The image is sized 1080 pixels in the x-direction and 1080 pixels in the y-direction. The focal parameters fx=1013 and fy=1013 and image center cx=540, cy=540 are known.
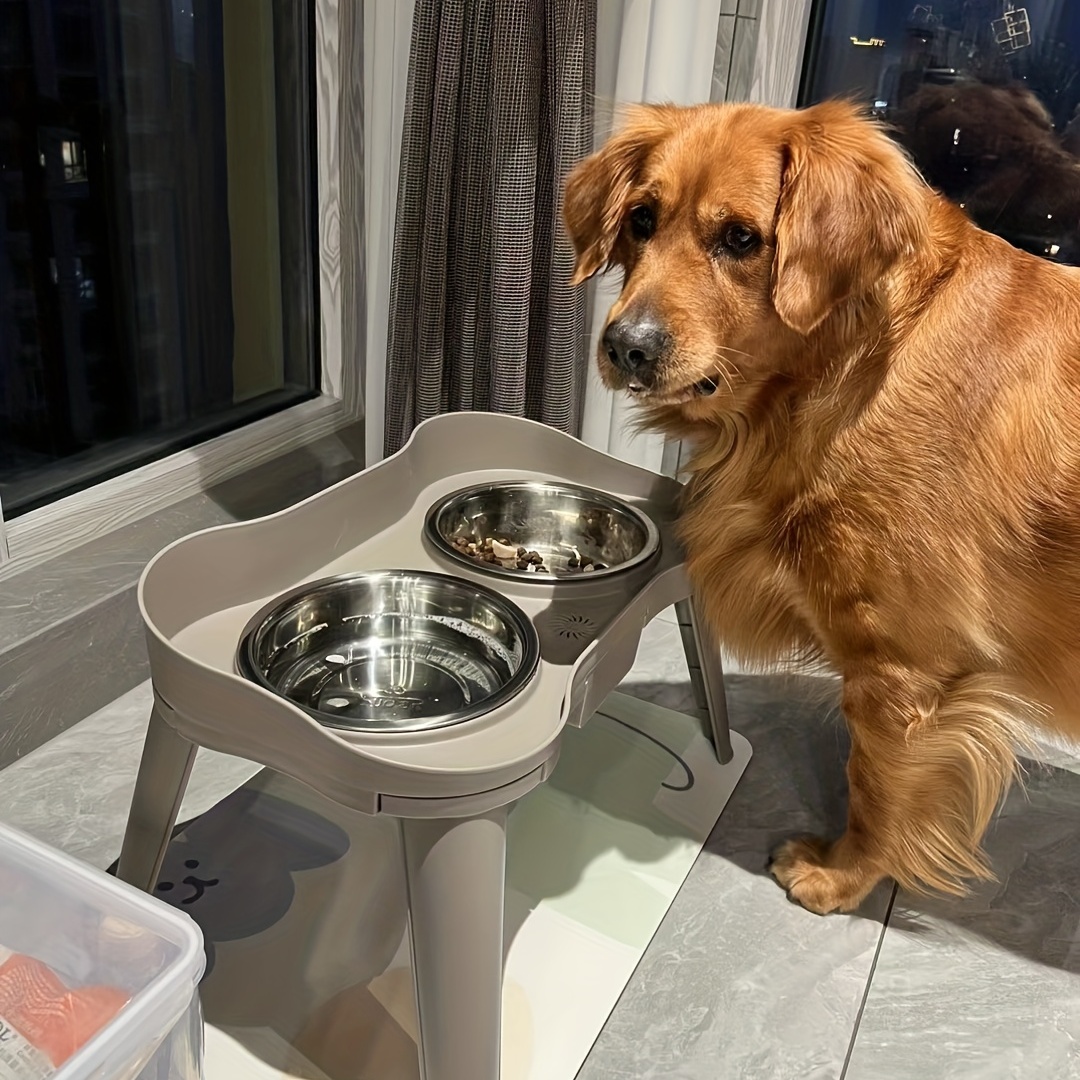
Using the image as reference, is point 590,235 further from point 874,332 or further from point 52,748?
point 52,748

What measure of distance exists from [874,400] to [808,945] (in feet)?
2.45

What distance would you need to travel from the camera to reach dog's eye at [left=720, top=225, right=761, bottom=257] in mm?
1155

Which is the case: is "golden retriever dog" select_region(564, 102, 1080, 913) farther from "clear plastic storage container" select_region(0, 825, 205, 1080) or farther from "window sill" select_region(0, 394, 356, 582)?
"window sill" select_region(0, 394, 356, 582)

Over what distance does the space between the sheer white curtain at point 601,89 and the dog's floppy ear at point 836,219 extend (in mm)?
546

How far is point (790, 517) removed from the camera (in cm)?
127

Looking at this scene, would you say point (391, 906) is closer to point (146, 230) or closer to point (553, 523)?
point (553, 523)

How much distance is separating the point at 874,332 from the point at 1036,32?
1.15m

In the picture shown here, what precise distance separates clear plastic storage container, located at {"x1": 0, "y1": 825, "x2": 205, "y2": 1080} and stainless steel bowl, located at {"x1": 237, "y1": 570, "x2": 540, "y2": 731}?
0.30 metres

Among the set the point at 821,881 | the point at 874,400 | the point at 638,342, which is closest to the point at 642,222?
the point at 638,342

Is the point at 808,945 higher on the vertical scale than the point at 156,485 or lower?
lower

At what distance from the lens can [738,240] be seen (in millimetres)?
1166

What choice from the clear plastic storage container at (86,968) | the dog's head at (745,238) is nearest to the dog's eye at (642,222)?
the dog's head at (745,238)

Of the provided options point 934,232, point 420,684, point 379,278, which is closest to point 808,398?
point 934,232

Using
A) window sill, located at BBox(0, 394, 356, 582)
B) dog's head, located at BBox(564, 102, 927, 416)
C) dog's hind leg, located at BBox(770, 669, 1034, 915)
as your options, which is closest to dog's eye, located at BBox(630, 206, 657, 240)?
dog's head, located at BBox(564, 102, 927, 416)
